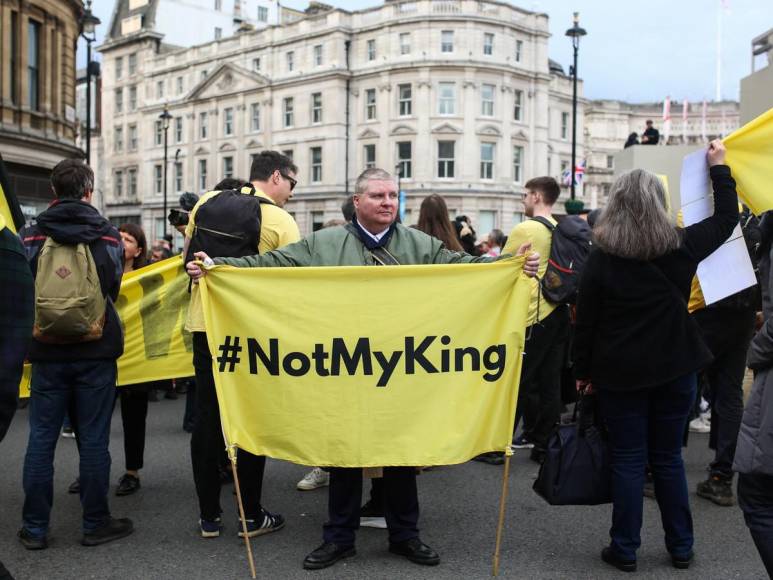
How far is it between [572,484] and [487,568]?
656mm

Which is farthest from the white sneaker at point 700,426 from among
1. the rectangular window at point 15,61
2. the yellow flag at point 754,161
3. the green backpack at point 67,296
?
the rectangular window at point 15,61

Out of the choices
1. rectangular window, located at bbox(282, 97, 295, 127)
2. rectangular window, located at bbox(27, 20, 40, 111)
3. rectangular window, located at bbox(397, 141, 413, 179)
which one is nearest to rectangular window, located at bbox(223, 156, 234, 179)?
rectangular window, located at bbox(282, 97, 295, 127)

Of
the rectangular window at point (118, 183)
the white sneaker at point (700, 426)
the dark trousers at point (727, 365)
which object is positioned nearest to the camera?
the dark trousers at point (727, 365)

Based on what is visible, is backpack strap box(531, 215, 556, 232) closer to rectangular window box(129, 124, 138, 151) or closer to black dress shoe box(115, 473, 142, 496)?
black dress shoe box(115, 473, 142, 496)

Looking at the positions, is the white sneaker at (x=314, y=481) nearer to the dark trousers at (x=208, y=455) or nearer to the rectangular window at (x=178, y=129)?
the dark trousers at (x=208, y=455)

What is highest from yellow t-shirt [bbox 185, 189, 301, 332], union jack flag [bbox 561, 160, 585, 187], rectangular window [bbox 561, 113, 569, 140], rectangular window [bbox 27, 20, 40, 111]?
rectangular window [bbox 561, 113, 569, 140]

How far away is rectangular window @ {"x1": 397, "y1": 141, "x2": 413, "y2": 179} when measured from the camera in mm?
52812

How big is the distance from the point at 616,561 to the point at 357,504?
1.46 m

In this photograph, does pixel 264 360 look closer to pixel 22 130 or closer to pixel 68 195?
pixel 68 195

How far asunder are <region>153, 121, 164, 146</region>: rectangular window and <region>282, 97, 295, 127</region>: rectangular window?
48.3 ft

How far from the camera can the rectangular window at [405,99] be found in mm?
52625

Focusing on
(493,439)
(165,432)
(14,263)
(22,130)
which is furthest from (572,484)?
(22,130)

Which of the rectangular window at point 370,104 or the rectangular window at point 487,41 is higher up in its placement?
the rectangular window at point 487,41

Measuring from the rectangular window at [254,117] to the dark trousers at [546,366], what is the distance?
184 ft
